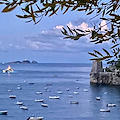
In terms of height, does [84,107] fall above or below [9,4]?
below

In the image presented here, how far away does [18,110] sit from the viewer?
43250mm

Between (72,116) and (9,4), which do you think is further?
(72,116)

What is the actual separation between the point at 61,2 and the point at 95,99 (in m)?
52.8

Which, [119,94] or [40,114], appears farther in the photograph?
[119,94]

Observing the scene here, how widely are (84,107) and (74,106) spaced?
55.7 inches

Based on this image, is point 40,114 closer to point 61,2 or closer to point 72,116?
point 72,116

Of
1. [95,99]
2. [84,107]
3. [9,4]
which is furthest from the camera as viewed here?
[95,99]

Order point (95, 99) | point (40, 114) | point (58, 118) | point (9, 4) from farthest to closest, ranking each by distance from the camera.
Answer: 1. point (95, 99)
2. point (40, 114)
3. point (58, 118)
4. point (9, 4)

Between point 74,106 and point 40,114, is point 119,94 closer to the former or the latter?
point 74,106

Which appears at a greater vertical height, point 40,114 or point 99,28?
point 99,28

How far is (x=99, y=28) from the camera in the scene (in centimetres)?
324

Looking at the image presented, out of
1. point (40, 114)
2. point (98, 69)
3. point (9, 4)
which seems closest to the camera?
point (9, 4)

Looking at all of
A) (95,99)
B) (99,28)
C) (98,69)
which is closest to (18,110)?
(95,99)

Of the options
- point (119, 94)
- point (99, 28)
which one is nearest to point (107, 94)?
point (119, 94)
